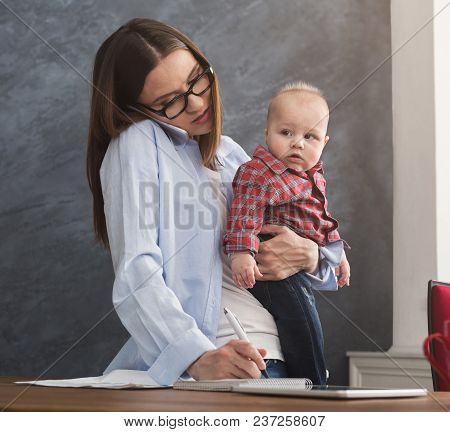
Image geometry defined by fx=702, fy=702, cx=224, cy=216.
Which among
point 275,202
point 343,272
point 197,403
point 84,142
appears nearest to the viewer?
point 197,403

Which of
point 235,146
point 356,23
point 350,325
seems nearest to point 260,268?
point 235,146

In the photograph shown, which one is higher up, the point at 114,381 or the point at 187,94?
the point at 187,94

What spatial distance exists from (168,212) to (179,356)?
0.31 metres

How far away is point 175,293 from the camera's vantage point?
52.1 inches

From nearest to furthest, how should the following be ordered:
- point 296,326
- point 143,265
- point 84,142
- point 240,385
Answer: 1. point 240,385
2. point 143,265
3. point 296,326
4. point 84,142

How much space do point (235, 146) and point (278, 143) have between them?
196 mm

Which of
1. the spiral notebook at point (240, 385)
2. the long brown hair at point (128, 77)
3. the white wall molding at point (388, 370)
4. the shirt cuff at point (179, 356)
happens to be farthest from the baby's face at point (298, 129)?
the white wall molding at point (388, 370)

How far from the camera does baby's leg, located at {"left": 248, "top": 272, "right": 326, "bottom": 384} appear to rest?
1.34m

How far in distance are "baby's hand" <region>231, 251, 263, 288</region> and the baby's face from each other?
0.90 ft

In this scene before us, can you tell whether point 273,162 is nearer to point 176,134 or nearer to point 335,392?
point 176,134

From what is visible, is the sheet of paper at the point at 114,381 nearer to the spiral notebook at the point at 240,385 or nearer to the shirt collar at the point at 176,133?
the spiral notebook at the point at 240,385

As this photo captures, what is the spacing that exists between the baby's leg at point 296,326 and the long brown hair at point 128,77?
0.33 meters

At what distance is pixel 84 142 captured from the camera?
2217 mm

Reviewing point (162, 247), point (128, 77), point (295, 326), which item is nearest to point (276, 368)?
point (295, 326)
